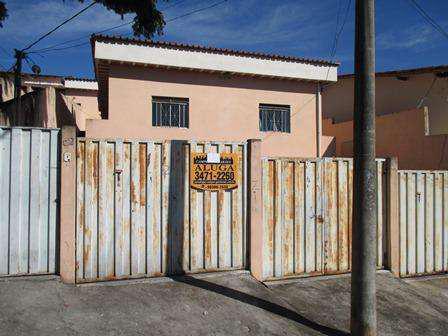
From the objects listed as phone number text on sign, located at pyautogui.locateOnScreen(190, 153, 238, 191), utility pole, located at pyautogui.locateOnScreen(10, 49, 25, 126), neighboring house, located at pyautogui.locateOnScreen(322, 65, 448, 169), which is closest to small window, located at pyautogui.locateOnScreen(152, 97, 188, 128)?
utility pole, located at pyautogui.locateOnScreen(10, 49, 25, 126)

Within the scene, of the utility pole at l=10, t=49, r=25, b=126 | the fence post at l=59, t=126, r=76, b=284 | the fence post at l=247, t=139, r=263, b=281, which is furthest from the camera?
the utility pole at l=10, t=49, r=25, b=126

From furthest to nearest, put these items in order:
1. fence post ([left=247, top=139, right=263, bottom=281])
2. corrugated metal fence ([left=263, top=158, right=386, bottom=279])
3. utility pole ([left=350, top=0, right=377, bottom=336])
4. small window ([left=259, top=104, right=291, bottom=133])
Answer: small window ([left=259, top=104, right=291, bottom=133])
corrugated metal fence ([left=263, top=158, right=386, bottom=279])
fence post ([left=247, top=139, right=263, bottom=281])
utility pole ([left=350, top=0, right=377, bottom=336])

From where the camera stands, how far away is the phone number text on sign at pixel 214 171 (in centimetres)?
633

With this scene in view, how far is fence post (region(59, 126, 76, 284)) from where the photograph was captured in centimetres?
564

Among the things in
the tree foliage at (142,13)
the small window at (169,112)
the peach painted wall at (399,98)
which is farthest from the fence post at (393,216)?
the peach painted wall at (399,98)

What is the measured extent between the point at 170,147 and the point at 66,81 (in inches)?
658

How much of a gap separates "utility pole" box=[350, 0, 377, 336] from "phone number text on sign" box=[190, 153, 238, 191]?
196 cm

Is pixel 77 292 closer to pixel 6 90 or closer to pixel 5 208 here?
pixel 5 208

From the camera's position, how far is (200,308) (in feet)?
17.8

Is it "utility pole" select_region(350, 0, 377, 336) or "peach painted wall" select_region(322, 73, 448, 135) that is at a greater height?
"peach painted wall" select_region(322, 73, 448, 135)

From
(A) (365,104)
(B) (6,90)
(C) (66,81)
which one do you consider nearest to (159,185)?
(A) (365,104)

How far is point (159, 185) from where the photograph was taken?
20.2 ft

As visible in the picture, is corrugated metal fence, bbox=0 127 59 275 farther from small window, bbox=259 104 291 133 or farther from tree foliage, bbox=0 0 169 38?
small window, bbox=259 104 291 133

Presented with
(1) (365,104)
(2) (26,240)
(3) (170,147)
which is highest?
(1) (365,104)
